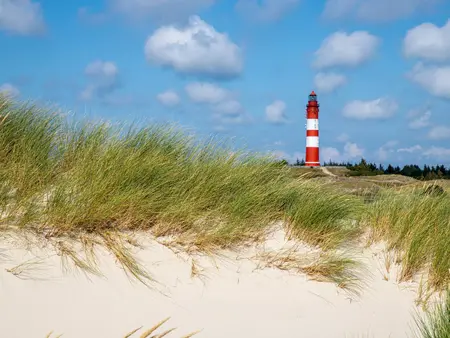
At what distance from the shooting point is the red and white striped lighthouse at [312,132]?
2380cm

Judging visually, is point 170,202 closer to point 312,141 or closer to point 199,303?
point 199,303

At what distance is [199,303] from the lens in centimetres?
409

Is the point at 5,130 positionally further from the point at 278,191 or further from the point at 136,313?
the point at 278,191

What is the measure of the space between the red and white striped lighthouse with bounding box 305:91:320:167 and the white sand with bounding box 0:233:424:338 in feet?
61.6

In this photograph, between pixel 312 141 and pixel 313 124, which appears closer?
pixel 312 141

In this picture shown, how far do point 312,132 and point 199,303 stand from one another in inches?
809

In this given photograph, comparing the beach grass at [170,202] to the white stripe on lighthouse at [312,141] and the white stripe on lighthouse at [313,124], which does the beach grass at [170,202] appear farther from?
the white stripe on lighthouse at [313,124]

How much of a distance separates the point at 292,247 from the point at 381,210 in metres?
1.50

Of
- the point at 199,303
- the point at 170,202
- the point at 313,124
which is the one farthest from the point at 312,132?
the point at 199,303

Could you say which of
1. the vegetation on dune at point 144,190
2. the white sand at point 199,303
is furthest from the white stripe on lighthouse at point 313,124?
the white sand at point 199,303

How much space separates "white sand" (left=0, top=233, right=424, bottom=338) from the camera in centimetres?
355

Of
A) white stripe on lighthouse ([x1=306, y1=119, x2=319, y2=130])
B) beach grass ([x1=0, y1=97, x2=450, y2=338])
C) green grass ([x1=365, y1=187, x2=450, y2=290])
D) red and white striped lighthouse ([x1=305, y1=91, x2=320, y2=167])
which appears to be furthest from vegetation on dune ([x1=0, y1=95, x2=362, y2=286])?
white stripe on lighthouse ([x1=306, y1=119, x2=319, y2=130])

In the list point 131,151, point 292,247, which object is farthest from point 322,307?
point 131,151

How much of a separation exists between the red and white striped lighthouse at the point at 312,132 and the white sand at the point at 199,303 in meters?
18.8
